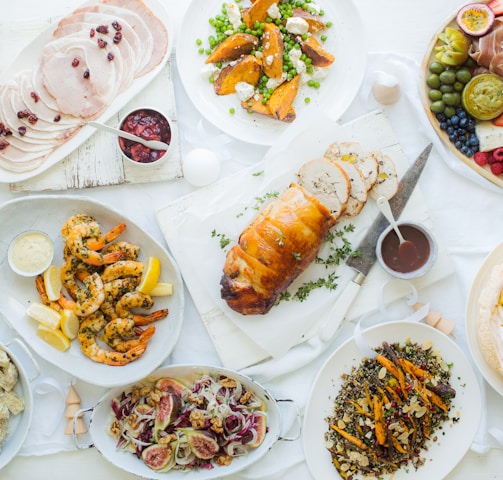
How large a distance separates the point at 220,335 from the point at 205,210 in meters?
0.75

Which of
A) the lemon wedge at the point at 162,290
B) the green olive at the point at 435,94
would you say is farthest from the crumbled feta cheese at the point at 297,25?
the lemon wedge at the point at 162,290

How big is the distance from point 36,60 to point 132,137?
2.67 feet

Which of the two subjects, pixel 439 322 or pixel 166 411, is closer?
pixel 166 411

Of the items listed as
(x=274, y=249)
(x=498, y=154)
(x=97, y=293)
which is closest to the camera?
(x=274, y=249)

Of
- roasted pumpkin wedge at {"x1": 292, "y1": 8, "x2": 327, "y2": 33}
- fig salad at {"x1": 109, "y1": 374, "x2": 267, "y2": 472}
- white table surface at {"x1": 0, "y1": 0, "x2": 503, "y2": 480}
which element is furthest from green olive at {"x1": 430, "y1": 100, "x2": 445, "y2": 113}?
fig salad at {"x1": 109, "y1": 374, "x2": 267, "y2": 472}

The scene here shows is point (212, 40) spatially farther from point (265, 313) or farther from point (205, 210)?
point (265, 313)

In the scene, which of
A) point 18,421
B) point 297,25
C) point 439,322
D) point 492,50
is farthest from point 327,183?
point 18,421

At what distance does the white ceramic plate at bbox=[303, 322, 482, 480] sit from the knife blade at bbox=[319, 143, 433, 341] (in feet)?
0.48

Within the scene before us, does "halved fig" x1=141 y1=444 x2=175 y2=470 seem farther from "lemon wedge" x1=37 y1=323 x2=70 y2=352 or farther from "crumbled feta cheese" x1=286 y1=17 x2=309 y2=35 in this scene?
"crumbled feta cheese" x1=286 y1=17 x2=309 y2=35

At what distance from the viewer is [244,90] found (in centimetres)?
362

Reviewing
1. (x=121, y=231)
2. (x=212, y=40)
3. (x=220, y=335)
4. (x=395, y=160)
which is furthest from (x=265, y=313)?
(x=212, y=40)

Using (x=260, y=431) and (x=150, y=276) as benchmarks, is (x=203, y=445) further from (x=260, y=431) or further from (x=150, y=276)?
(x=150, y=276)

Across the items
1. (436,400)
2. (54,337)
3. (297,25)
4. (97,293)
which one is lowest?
(436,400)

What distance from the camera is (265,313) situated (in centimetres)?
356
